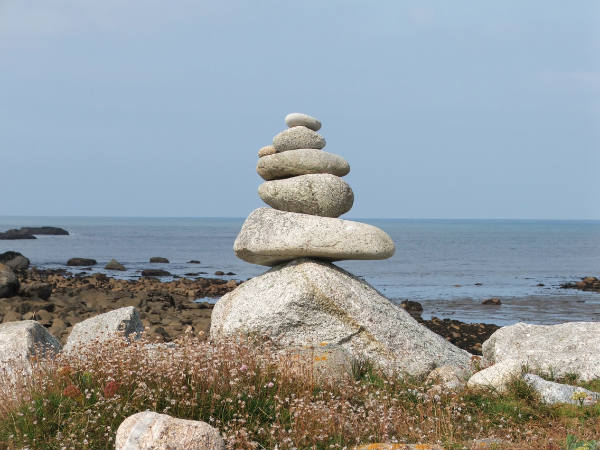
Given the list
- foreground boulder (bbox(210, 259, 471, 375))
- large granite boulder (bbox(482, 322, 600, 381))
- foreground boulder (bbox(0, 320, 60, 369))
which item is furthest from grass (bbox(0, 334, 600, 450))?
foreground boulder (bbox(210, 259, 471, 375))

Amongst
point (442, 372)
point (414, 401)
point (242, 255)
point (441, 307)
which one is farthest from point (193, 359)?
point (441, 307)

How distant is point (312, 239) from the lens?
11977 millimetres

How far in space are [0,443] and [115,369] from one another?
1.34 meters

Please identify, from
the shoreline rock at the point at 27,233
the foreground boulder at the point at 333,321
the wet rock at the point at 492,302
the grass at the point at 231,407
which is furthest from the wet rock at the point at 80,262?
the shoreline rock at the point at 27,233

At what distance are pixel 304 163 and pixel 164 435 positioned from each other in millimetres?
7875

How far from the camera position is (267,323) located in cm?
1163

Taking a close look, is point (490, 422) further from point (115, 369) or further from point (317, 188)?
point (317, 188)

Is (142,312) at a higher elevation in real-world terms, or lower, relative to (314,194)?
lower

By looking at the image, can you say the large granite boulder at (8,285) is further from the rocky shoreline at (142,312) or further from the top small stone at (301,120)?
the top small stone at (301,120)

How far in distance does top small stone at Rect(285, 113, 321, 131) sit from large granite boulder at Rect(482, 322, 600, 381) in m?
5.59

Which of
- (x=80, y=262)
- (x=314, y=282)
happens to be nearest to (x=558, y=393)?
(x=314, y=282)

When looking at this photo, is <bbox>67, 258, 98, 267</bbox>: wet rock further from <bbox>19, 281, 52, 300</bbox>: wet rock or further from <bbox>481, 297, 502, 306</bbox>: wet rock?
<bbox>481, 297, 502, 306</bbox>: wet rock

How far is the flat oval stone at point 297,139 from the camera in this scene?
43.4 ft

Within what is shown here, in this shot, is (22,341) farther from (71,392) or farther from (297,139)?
(297,139)
